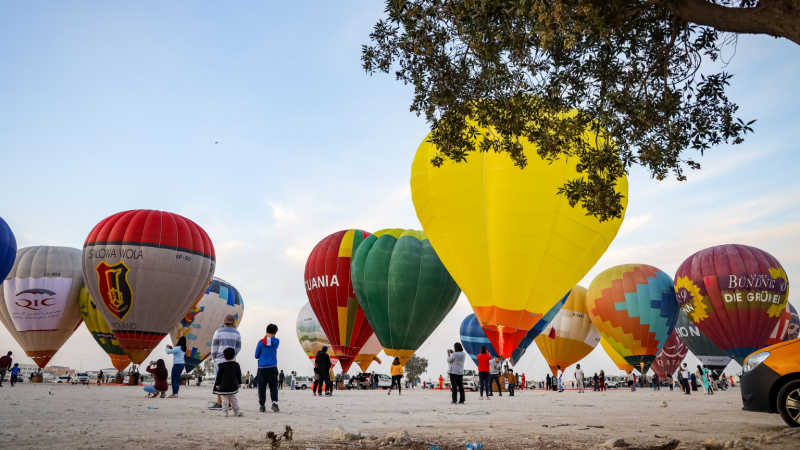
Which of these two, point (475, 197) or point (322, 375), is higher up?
→ point (475, 197)

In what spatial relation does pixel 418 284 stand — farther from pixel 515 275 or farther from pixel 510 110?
pixel 510 110

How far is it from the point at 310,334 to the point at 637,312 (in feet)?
106

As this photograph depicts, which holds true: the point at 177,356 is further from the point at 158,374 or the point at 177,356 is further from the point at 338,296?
the point at 338,296

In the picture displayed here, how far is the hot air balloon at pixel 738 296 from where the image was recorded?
34.2 metres

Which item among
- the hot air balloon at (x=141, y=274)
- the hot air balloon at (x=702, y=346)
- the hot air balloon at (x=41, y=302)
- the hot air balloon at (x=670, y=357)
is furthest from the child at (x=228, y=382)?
the hot air balloon at (x=670, y=357)

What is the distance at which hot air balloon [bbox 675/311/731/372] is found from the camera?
142 ft

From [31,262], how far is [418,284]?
30078mm

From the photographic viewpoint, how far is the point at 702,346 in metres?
44.7

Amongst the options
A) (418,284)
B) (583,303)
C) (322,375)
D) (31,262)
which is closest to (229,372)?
(322,375)

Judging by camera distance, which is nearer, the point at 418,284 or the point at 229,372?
the point at 229,372

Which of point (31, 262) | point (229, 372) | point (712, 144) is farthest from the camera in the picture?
point (31, 262)

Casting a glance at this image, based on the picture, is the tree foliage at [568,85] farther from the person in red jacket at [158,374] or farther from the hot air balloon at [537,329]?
the hot air balloon at [537,329]

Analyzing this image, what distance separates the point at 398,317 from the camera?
3209 centimetres

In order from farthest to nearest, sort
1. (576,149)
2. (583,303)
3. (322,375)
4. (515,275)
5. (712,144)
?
(583,303) → (322,375) → (515,275) → (576,149) → (712,144)
